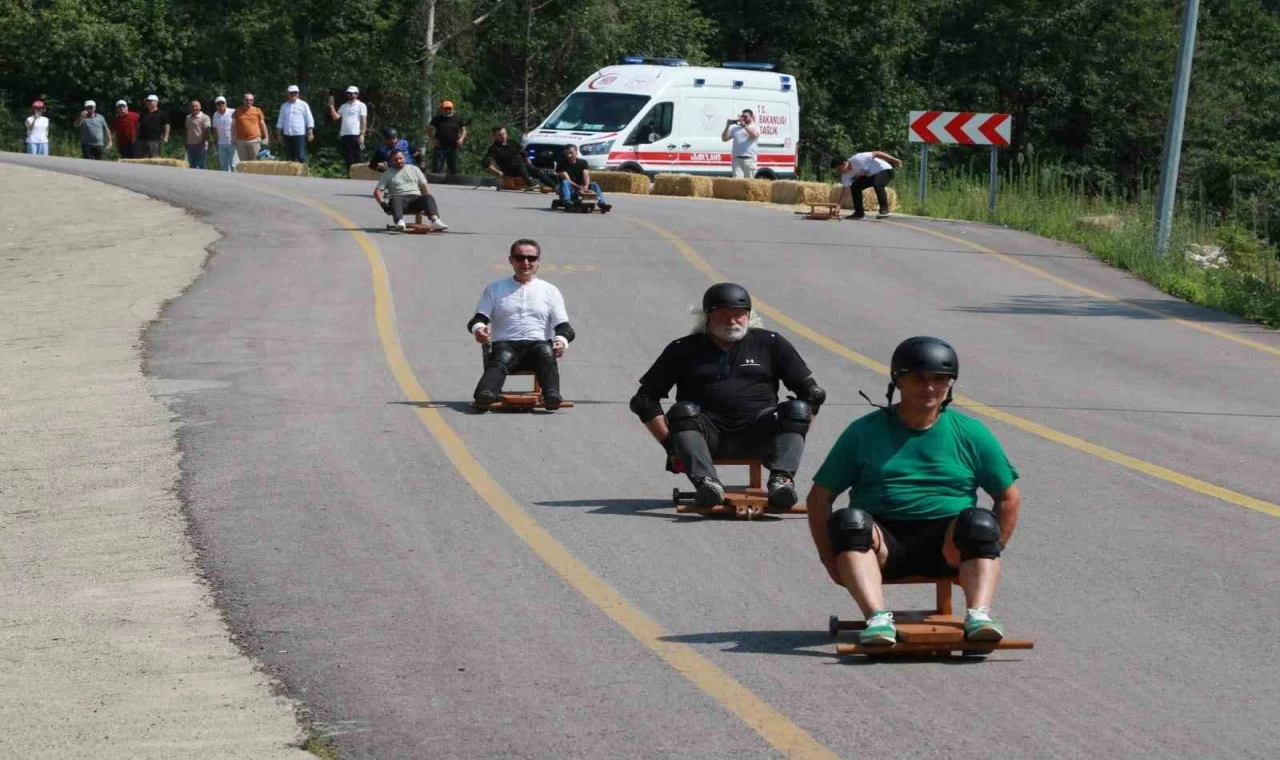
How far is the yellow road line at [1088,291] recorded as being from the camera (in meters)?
21.3

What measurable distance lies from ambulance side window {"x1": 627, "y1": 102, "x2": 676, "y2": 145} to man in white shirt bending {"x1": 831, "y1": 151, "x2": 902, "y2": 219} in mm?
7290

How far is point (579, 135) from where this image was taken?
133ft

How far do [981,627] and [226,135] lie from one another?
38.4 metres

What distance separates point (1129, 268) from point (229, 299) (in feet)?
42.5

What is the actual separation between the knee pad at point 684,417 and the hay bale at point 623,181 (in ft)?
94.9

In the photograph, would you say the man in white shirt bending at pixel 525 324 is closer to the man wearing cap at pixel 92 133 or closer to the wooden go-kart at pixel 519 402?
the wooden go-kart at pixel 519 402

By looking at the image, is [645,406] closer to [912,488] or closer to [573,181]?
[912,488]

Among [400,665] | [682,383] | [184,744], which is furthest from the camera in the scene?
[682,383]

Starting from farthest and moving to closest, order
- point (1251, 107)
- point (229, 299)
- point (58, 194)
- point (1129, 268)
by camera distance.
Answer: point (1251, 107) → point (58, 194) → point (1129, 268) → point (229, 299)

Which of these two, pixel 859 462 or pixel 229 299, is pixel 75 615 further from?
pixel 229 299

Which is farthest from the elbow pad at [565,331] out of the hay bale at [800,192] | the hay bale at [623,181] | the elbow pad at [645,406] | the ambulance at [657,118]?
the ambulance at [657,118]

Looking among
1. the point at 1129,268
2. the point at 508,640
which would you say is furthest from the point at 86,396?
the point at 1129,268

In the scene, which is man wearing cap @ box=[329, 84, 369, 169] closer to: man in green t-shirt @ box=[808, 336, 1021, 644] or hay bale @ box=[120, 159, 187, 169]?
hay bale @ box=[120, 159, 187, 169]

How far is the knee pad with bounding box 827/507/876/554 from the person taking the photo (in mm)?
7566
